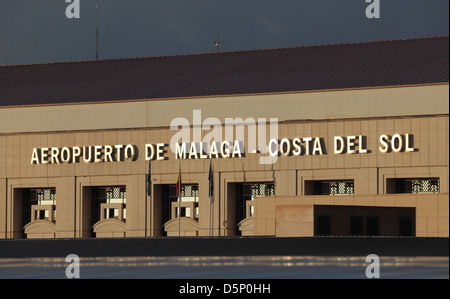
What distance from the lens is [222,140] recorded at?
99500mm

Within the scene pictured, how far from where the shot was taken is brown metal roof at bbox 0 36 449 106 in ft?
323

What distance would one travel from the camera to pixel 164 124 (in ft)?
333

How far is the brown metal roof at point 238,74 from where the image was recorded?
9831 centimetres

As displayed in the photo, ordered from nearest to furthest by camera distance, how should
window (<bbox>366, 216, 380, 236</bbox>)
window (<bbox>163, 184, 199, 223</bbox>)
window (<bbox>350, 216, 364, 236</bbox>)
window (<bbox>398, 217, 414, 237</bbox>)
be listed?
window (<bbox>350, 216, 364, 236</bbox>)
window (<bbox>366, 216, 380, 236</bbox>)
window (<bbox>398, 217, 414, 237</bbox>)
window (<bbox>163, 184, 199, 223</bbox>)

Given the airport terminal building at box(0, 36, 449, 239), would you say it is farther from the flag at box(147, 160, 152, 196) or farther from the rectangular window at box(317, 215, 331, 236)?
the rectangular window at box(317, 215, 331, 236)

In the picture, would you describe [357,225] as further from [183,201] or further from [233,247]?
[183,201]

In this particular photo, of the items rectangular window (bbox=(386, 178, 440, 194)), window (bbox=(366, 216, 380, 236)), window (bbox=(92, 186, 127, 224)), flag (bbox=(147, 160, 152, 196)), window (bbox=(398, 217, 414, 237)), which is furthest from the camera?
window (bbox=(92, 186, 127, 224))

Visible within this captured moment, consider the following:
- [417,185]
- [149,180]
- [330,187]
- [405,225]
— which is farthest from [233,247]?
[149,180]

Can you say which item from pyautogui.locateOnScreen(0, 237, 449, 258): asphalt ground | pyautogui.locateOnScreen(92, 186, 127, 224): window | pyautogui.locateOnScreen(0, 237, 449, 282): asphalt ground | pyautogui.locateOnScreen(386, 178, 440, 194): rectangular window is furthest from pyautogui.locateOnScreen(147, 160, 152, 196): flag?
pyautogui.locateOnScreen(0, 237, 449, 282): asphalt ground

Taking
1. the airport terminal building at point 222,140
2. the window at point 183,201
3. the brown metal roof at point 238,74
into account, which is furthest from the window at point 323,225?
the window at point 183,201

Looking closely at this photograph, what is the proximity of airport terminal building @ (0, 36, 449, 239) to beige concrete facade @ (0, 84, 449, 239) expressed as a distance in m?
0.10

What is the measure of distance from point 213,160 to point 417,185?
15.6 meters
